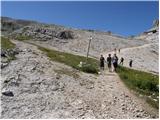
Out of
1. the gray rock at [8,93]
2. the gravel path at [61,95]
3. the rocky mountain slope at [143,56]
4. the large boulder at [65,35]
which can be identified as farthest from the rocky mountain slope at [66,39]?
the gray rock at [8,93]

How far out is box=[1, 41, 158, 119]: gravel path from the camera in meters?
23.2

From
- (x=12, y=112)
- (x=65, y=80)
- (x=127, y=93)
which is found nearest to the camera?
(x=12, y=112)

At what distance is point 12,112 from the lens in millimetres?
22453

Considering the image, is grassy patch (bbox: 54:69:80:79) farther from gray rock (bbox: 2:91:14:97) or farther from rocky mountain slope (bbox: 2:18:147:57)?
rocky mountain slope (bbox: 2:18:147:57)

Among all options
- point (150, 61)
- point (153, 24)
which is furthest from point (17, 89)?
point (153, 24)

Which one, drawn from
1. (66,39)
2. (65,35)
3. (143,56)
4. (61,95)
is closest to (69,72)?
(61,95)

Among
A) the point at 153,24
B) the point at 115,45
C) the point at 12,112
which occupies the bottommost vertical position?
the point at 12,112

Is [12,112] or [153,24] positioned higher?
[153,24]

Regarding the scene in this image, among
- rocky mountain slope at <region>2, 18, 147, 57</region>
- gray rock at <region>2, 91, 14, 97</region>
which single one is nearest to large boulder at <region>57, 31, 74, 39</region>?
rocky mountain slope at <region>2, 18, 147, 57</region>

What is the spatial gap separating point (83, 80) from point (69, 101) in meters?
6.75

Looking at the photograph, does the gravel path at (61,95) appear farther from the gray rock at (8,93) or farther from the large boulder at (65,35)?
the large boulder at (65,35)

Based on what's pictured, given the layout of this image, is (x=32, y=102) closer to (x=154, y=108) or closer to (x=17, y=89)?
(x=17, y=89)

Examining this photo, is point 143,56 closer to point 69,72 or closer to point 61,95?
point 69,72

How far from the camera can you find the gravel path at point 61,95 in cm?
2322
